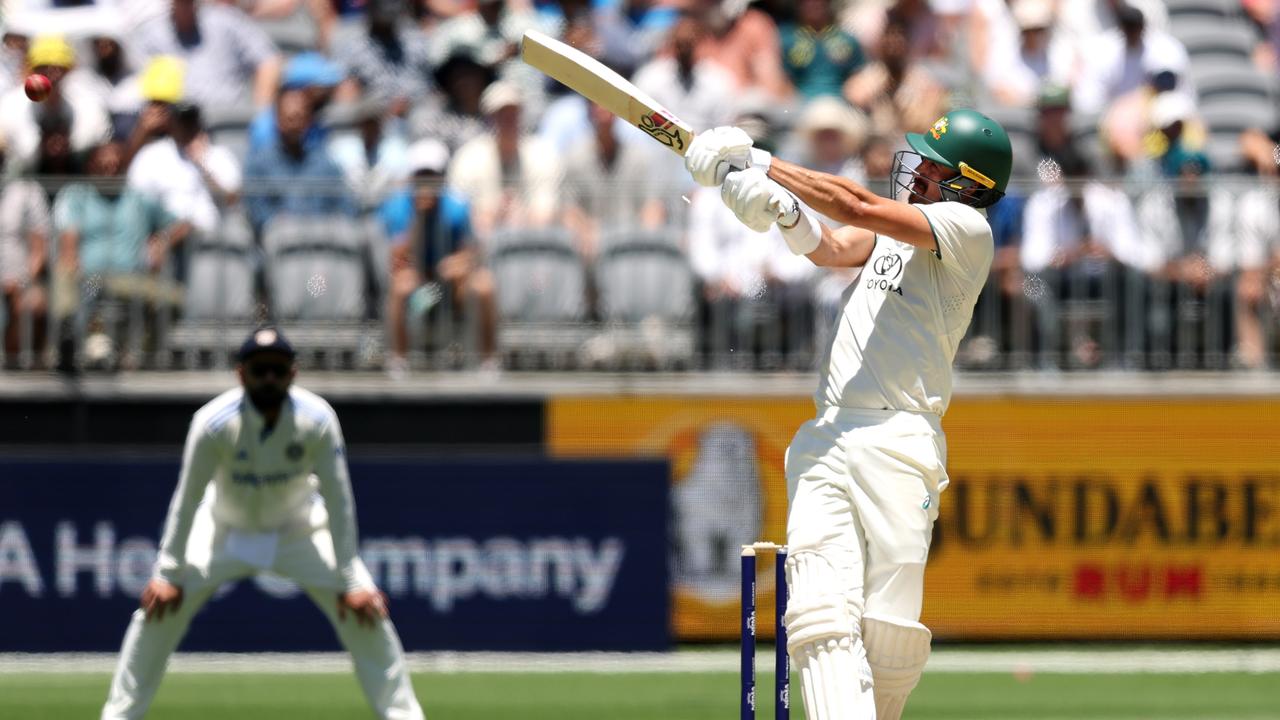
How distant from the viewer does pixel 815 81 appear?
1341 cm

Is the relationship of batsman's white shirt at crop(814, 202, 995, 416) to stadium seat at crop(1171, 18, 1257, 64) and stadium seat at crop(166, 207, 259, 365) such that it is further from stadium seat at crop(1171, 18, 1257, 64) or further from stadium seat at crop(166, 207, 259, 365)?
stadium seat at crop(1171, 18, 1257, 64)

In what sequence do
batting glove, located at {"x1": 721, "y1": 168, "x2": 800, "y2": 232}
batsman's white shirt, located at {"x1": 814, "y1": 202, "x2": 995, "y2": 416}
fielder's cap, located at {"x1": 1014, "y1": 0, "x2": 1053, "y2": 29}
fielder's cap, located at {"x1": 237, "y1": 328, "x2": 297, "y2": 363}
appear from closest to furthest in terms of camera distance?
batting glove, located at {"x1": 721, "y1": 168, "x2": 800, "y2": 232} → batsman's white shirt, located at {"x1": 814, "y1": 202, "x2": 995, "y2": 416} → fielder's cap, located at {"x1": 237, "y1": 328, "x2": 297, "y2": 363} → fielder's cap, located at {"x1": 1014, "y1": 0, "x2": 1053, "y2": 29}

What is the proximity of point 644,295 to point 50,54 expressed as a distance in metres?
4.16

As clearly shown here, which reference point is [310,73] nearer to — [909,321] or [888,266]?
[888,266]

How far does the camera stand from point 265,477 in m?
8.32

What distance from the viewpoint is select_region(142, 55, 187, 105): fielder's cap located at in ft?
40.6

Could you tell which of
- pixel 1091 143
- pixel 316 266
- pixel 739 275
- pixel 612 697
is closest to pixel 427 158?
pixel 316 266

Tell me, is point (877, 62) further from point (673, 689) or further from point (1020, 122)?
point (673, 689)

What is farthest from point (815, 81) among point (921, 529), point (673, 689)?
point (921, 529)

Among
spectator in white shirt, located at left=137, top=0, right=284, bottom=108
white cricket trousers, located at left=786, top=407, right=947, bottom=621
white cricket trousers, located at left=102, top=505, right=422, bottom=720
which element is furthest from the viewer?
spectator in white shirt, located at left=137, top=0, right=284, bottom=108

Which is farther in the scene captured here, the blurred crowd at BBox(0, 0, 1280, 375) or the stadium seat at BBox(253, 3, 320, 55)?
the stadium seat at BBox(253, 3, 320, 55)

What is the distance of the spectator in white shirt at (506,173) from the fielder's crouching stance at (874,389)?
5.66 metres

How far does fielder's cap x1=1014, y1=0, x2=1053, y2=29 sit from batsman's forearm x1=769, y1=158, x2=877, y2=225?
825 centimetres

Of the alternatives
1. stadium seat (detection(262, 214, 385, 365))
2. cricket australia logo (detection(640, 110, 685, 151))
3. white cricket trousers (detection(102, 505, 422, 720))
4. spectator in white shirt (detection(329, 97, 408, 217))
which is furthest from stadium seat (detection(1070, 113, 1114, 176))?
cricket australia logo (detection(640, 110, 685, 151))
